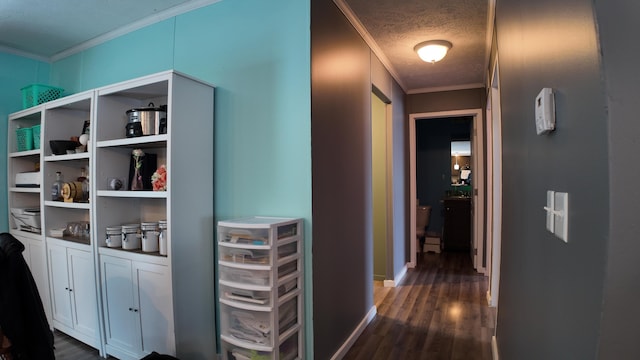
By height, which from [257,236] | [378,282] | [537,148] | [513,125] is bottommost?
[378,282]

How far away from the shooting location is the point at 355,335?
2586mm

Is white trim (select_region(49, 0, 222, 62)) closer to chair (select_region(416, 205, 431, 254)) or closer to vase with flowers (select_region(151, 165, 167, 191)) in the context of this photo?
vase with flowers (select_region(151, 165, 167, 191))

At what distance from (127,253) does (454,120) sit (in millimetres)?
5614

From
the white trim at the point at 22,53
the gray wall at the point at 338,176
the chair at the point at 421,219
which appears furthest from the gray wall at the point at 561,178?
the white trim at the point at 22,53

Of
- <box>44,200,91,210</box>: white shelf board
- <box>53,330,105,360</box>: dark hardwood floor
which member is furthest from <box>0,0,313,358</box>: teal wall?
<box>53,330,105,360</box>: dark hardwood floor

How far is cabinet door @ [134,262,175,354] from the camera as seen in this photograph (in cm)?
197

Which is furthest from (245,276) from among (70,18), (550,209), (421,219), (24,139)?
(421,219)

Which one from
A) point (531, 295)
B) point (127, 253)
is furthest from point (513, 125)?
point (127, 253)

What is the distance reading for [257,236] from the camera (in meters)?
1.80

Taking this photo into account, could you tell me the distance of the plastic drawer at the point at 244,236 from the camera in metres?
1.77

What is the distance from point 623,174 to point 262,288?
1575 millimetres

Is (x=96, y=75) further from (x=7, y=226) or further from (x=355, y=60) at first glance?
(x=355, y=60)

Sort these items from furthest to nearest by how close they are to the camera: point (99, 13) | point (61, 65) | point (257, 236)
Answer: point (61, 65) < point (99, 13) < point (257, 236)

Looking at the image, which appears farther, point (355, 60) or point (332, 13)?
point (355, 60)
